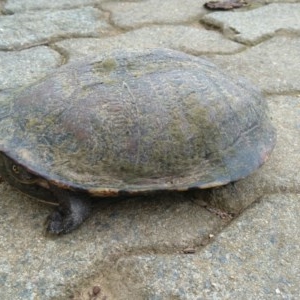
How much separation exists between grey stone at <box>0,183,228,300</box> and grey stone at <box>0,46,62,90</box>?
2.44ft

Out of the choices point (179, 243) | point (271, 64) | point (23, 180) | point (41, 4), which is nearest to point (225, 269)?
point (179, 243)

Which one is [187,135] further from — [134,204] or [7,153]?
[7,153]

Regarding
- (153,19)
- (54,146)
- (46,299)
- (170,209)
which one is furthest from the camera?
(153,19)

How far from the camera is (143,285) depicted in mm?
1446

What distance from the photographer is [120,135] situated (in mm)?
1565

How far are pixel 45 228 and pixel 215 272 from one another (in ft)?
1.63

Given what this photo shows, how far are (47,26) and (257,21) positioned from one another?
1.12 metres

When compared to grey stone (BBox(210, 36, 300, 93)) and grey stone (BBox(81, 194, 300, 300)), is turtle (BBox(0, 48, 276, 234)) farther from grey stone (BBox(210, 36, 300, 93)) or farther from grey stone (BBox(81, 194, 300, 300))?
grey stone (BBox(210, 36, 300, 93))

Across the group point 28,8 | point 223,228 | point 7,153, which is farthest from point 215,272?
point 28,8

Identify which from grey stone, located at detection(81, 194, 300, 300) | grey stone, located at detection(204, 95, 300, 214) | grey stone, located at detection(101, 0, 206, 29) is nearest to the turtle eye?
grey stone, located at detection(81, 194, 300, 300)

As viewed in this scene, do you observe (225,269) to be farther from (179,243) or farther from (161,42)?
(161,42)

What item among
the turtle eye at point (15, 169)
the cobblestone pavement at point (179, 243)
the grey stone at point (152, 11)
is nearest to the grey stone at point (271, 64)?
the cobblestone pavement at point (179, 243)

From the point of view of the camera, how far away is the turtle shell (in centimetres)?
156

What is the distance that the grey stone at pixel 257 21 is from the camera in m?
2.91
